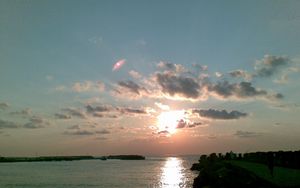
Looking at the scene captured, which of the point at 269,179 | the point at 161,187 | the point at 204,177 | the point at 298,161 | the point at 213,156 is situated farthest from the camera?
the point at 213,156

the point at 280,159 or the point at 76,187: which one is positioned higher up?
the point at 280,159

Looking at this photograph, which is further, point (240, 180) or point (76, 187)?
point (76, 187)

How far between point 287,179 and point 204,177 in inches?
461

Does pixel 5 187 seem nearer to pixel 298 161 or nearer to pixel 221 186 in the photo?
pixel 221 186

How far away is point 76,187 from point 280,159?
113 ft

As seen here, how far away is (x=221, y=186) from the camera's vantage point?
45406mm

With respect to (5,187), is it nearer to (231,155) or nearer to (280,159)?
(280,159)

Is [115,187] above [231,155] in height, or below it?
below

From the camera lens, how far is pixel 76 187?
223ft

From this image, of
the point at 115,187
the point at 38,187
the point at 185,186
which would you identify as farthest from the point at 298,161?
the point at 38,187

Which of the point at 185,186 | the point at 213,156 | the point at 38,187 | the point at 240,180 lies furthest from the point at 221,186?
the point at 213,156

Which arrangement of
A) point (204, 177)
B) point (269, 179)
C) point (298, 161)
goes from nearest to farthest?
point (269, 179) < point (204, 177) < point (298, 161)

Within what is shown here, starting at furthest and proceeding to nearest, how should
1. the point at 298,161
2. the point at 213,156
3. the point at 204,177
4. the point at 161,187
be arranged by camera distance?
the point at 213,156, the point at 161,187, the point at 298,161, the point at 204,177

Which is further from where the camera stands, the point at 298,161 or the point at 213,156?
the point at 213,156
